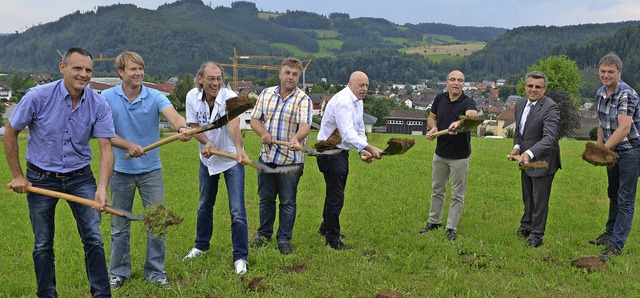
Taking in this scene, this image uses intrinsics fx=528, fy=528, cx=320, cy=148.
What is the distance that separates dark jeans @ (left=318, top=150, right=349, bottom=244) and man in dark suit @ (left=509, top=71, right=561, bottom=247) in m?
2.22

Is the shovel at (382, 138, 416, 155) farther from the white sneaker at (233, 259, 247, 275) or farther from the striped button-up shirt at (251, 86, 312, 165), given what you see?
the white sneaker at (233, 259, 247, 275)

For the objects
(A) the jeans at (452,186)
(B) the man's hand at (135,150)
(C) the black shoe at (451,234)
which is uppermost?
(B) the man's hand at (135,150)

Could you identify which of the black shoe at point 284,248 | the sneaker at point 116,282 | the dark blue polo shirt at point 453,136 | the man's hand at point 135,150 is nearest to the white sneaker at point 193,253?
the sneaker at point 116,282

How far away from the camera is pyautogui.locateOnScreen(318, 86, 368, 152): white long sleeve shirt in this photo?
665cm

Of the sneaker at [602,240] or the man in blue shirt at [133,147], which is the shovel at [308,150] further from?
the sneaker at [602,240]

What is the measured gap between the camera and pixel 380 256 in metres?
6.76

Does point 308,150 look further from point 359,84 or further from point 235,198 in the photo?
point 359,84

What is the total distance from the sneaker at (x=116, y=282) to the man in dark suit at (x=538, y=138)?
16.4ft

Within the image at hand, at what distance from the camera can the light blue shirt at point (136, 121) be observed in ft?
17.8

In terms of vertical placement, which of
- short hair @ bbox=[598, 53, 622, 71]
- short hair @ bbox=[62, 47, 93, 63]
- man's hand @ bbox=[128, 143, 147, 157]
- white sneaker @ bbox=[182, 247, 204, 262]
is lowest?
white sneaker @ bbox=[182, 247, 204, 262]

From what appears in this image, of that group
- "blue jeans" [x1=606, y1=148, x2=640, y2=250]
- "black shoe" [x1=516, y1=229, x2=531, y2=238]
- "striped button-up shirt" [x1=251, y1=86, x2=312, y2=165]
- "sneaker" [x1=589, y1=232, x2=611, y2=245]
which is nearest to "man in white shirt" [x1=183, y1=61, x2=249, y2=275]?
"striped button-up shirt" [x1=251, y1=86, x2=312, y2=165]

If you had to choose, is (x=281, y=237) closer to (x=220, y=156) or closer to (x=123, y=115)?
(x=220, y=156)

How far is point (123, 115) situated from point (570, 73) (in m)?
72.3

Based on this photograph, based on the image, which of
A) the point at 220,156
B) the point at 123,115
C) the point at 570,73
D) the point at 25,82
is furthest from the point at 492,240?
the point at 25,82
